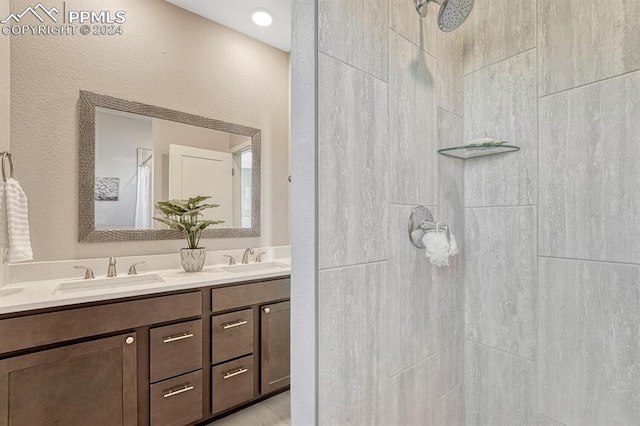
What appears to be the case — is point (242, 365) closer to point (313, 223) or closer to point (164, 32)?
point (313, 223)

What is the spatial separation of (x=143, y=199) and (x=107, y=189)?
213mm

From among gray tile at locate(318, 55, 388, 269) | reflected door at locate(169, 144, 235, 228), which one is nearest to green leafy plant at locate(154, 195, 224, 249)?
reflected door at locate(169, 144, 235, 228)

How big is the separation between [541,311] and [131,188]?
7.77 feet

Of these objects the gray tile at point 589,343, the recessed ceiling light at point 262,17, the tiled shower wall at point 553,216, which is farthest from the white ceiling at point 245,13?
the gray tile at point 589,343

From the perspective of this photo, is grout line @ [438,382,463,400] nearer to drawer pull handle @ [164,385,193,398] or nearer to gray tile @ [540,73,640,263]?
gray tile @ [540,73,640,263]

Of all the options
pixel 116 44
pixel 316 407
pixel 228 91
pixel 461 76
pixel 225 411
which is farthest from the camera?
pixel 228 91

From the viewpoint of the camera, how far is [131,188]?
77.6 inches

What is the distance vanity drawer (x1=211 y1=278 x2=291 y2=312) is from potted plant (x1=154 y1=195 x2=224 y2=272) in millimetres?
374

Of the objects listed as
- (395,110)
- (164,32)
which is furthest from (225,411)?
(164,32)

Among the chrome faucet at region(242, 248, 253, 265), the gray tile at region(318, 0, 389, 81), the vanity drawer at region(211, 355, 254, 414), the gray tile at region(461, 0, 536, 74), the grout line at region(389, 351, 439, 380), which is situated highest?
the gray tile at region(461, 0, 536, 74)

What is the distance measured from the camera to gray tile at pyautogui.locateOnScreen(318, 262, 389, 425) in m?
0.79

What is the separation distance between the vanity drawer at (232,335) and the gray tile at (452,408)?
119cm

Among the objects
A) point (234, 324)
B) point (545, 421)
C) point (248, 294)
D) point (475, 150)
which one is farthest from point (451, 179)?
point (234, 324)

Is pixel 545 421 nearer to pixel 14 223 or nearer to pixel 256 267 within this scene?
pixel 256 267
